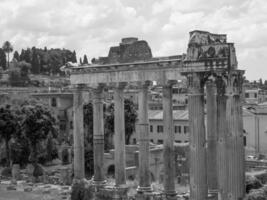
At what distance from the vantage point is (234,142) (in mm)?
19562

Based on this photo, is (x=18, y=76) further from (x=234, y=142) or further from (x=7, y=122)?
(x=234, y=142)

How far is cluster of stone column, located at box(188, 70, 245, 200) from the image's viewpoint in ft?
64.3

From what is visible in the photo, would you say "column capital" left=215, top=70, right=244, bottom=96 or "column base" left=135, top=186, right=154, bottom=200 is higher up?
"column capital" left=215, top=70, right=244, bottom=96

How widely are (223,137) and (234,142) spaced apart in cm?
71

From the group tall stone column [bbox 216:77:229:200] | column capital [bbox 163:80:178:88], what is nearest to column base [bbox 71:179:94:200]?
column capital [bbox 163:80:178:88]

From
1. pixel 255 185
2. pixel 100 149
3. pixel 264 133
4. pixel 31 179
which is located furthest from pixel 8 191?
pixel 264 133

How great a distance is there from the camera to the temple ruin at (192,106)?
19719 millimetres

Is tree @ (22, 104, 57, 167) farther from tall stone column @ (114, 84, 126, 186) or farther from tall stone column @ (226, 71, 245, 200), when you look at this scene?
tall stone column @ (226, 71, 245, 200)

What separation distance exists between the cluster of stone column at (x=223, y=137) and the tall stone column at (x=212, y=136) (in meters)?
3.71

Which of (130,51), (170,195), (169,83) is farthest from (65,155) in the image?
(169,83)

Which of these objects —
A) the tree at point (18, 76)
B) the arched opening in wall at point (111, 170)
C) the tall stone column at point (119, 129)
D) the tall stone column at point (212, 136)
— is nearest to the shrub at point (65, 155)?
the arched opening in wall at point (111, 170)

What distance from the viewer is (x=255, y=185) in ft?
87.0

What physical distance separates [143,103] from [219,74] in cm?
1085

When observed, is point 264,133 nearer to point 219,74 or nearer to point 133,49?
point 133,49
